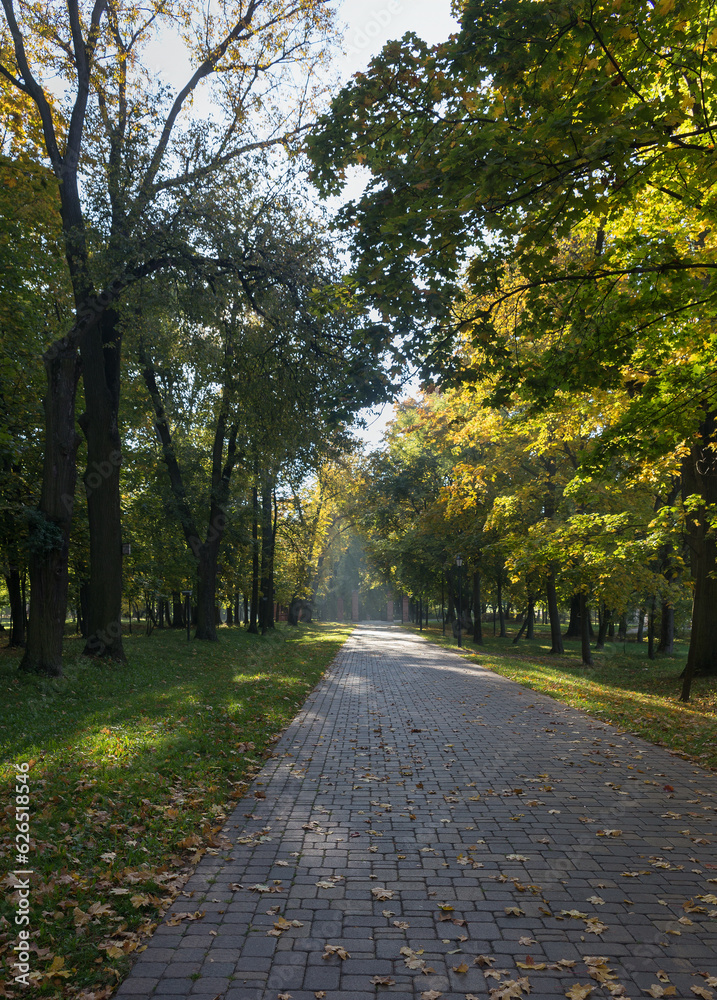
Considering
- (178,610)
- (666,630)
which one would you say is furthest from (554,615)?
(178,610)

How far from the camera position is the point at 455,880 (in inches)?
171

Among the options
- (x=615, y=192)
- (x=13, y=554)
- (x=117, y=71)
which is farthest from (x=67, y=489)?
(x=615, y=192)

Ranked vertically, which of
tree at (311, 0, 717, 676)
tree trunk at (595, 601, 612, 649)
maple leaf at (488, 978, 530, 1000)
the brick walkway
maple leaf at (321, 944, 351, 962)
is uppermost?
tree at (311, 0, 717, 676)

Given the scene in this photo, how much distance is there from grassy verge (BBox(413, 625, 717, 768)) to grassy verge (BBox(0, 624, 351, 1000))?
17.7 ft

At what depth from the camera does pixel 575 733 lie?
29.6 feet

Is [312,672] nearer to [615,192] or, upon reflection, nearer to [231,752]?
[231,752]

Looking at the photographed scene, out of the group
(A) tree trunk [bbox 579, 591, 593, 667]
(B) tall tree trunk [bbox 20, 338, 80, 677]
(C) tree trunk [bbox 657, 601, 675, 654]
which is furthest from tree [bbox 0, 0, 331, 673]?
(C) tree trunk [bbox 657, 601, 675, 654]

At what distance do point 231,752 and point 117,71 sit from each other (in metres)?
14.7

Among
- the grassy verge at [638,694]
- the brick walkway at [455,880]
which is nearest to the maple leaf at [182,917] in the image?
the brick walkway at [455,880]

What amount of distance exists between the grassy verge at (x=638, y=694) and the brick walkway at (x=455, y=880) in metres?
0.91

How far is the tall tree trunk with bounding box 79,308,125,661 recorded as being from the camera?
552 inches

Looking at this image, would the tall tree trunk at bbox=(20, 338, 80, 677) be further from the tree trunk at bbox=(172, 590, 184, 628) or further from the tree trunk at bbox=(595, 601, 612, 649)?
the tree trunk at bbox=(595, 601, 612, 649)

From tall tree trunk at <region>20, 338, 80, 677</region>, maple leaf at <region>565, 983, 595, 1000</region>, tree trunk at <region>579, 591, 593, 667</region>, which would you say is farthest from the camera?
tree trunk at <region>579, 591, 593, 667</region>

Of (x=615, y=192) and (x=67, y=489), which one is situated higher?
(x=615, y=192)
